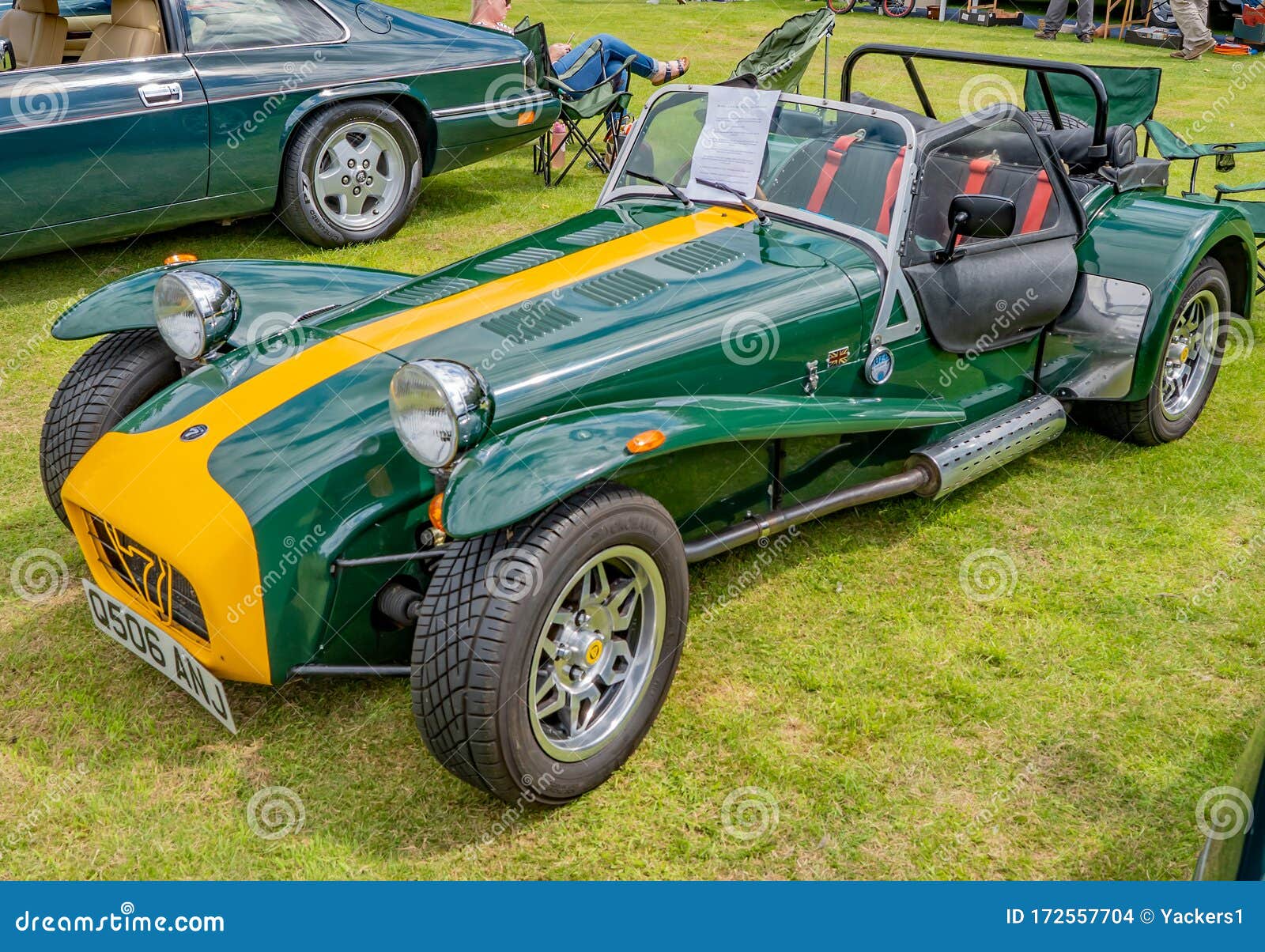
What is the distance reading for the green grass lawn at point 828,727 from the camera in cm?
308

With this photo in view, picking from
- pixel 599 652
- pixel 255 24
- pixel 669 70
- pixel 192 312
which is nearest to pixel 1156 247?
pixel 599 652

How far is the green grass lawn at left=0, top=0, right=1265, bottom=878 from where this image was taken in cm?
308

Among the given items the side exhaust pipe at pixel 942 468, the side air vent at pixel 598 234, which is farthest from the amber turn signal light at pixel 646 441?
the side air vent at pixel 598 234

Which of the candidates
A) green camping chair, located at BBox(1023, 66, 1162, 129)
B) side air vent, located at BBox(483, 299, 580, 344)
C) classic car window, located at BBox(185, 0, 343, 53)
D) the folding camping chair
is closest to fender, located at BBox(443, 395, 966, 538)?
side air vent, located at BBox(483, 299, 580, 344)

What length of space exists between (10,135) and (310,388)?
3.82 meters

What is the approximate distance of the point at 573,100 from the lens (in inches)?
357

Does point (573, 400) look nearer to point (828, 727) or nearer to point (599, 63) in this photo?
point (828, 727)

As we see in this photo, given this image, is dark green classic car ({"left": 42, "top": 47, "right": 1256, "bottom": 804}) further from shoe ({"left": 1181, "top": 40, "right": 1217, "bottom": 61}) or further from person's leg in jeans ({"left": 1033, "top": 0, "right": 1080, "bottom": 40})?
person's leg in jeans ({"left": 1033, "top": 0, "right": 1080, "bottom": 40})

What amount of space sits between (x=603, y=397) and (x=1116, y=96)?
4566 millimetres

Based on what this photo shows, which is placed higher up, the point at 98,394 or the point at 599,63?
the point at 599,63

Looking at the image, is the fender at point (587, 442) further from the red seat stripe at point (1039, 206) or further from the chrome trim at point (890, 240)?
the red seat stripe at point (1039, 206)

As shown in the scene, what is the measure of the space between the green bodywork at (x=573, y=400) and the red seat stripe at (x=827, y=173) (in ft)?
0.39

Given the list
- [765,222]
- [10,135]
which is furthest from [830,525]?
[10,135]

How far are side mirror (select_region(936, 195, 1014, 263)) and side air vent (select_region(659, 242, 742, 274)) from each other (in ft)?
2.58
